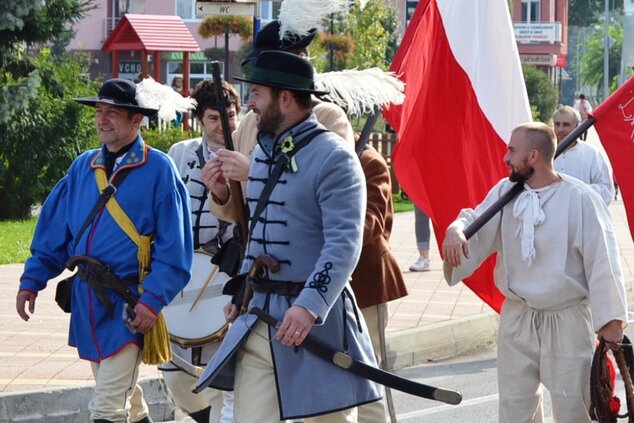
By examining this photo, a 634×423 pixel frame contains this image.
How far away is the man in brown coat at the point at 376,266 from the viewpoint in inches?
257

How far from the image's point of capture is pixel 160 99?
6.55 m

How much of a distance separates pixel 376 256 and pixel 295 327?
1.79m

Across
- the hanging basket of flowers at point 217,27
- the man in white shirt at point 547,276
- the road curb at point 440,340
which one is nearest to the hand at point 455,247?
the man in white shirt at point 547,276

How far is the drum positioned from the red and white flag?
3.93 ft

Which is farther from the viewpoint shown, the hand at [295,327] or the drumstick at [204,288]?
the drumstick at [204,288]

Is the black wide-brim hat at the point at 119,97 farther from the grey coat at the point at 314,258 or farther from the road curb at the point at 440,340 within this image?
the road curb at the point at 440,340

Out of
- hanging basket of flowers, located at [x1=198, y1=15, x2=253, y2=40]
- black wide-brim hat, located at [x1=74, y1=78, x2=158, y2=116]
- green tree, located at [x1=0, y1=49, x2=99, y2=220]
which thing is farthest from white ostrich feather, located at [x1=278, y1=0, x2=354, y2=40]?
hanging basket of flowers, located at [x1=198, y1=15, x2=253, y2=40]

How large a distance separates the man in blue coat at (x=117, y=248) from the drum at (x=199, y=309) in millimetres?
627

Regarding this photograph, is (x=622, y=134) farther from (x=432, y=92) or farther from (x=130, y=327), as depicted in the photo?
(x=130, y=327)

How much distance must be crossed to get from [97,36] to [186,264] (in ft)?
198

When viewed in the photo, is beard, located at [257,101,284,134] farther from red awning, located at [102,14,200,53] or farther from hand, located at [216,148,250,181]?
red awning, located at [102,14,200,53]

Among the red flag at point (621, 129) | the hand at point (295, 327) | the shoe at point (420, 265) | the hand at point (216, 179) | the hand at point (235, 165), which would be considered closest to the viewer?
the hand at point (295, 327)

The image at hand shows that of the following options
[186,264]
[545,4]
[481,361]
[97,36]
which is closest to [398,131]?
[186,264]

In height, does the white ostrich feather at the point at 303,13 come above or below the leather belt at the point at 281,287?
above
